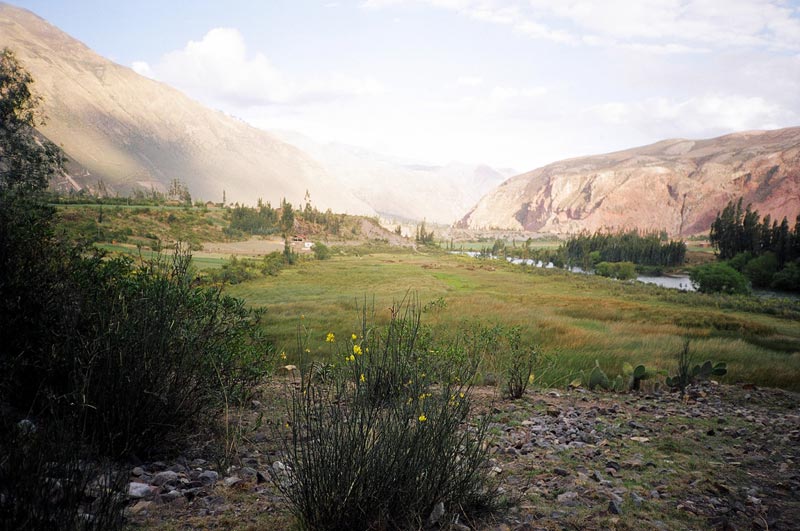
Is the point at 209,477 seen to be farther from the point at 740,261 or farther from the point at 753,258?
the point at 753,258

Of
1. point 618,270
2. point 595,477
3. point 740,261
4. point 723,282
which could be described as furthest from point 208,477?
point 740,261

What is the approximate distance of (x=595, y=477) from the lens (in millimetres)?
4430

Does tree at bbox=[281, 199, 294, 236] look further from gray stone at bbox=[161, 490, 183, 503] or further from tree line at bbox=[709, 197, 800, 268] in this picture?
tree line at bbox=[709, 197, 800, 268]

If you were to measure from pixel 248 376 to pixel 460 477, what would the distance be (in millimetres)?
4067

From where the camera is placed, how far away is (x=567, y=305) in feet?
96.9

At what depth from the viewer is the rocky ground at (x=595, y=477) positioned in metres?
→ 3.28

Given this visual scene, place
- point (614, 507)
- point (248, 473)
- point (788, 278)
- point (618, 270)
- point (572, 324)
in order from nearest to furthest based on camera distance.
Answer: point (614, 507), point (248, 473), point (572, 324), point (788, 278), point (618, 270)

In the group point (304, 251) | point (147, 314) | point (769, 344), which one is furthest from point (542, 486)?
point (304, 251)

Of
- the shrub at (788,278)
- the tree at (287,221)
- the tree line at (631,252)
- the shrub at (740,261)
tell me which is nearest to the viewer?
the shrub at (788,278)

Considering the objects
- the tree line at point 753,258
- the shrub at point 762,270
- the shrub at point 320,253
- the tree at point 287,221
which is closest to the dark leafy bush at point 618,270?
the tree line at point 753,258

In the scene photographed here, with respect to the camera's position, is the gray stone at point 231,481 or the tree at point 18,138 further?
the tree at point 18,138

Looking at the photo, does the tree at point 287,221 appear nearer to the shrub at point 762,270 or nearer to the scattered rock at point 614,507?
the scattered rock at point 614,507

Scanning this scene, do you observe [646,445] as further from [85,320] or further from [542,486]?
[85,320]

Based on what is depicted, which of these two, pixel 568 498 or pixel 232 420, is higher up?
pixel 568 498
